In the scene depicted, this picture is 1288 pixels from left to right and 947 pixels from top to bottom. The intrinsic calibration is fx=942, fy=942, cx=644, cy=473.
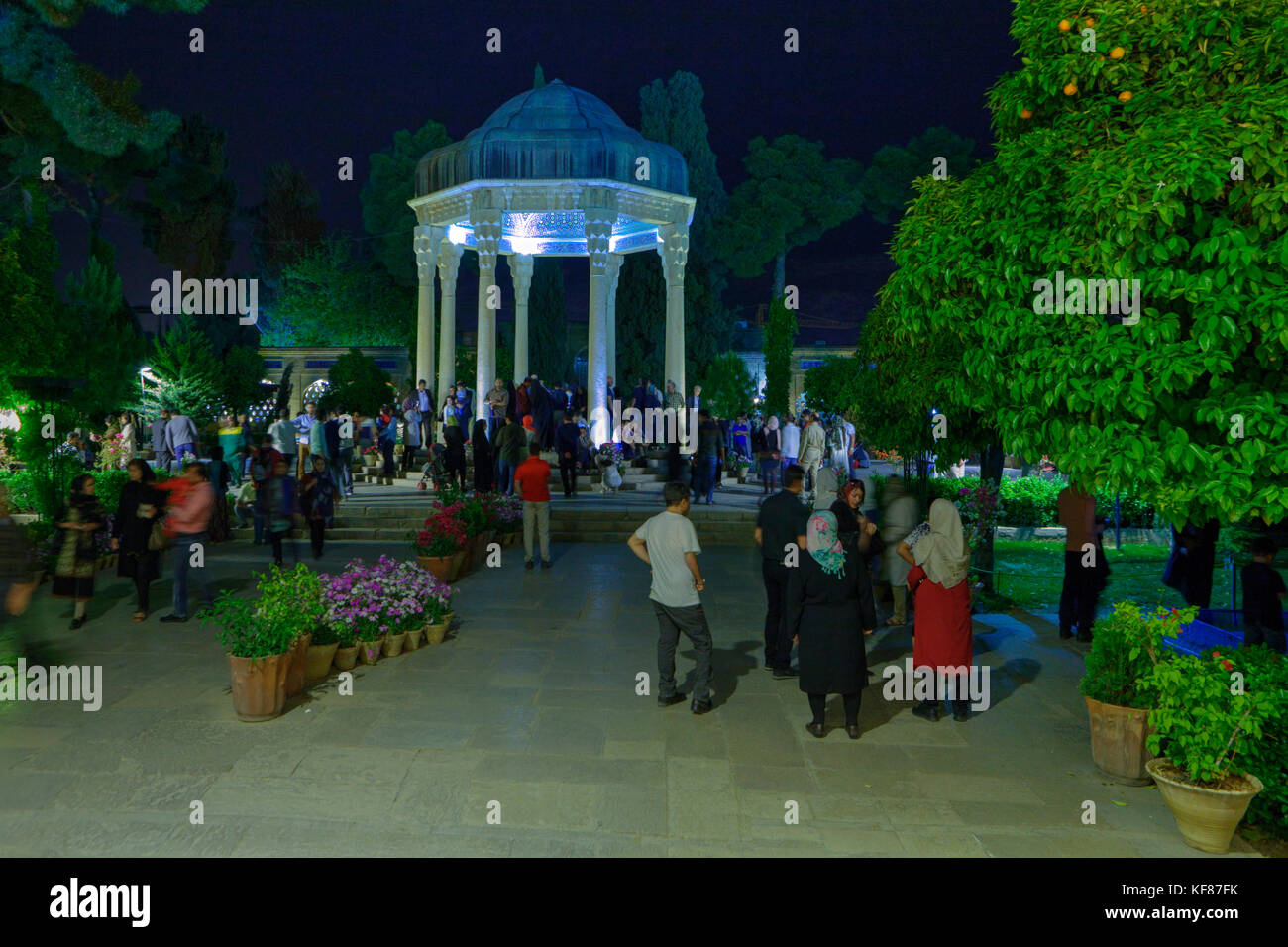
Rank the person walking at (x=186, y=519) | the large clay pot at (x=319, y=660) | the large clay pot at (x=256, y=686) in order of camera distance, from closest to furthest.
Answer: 1. the large clay pot at (x=256, y=686)
2. the large clay pot at (x=319, y=660)
3. the person walking at (x=186, y=519)

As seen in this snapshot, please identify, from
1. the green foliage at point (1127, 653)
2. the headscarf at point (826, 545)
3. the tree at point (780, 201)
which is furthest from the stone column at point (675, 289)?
the tree at point (780, 201)

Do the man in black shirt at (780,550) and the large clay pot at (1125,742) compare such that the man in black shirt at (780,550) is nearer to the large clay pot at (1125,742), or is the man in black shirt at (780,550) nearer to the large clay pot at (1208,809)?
the large clay pot at (1125,742)

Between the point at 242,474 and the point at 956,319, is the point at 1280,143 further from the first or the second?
the point at 242,474

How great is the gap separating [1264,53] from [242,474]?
1606 cm

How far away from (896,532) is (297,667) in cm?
614

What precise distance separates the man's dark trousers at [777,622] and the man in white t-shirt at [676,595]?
1179mm

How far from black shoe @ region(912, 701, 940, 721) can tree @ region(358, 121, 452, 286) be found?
4324cm

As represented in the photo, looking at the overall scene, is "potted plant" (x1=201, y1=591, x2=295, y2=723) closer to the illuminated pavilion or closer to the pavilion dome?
the illuminated pavilion

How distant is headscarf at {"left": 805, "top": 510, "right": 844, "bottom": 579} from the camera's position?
6.80m

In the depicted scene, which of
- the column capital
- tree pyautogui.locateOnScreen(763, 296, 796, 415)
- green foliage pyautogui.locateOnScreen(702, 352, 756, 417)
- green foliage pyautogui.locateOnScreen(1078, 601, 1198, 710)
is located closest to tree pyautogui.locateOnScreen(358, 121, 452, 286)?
green foliage pyautogui.locateOnScreen(702, 352, 756, 417)

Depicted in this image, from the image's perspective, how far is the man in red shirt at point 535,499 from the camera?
12914 mm

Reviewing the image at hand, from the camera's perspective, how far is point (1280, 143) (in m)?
4.66

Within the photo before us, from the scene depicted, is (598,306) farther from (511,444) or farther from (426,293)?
(511,444)

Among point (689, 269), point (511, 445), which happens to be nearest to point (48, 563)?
point (511, 445)
